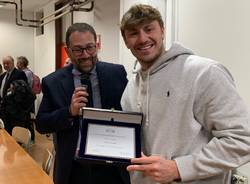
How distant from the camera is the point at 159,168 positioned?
108 cm

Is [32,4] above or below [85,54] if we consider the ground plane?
above

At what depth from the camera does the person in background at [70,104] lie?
5.51 ft

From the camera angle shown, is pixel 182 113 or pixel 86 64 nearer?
pixel 182 113

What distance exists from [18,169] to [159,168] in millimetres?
1431

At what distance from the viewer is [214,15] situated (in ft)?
8.41

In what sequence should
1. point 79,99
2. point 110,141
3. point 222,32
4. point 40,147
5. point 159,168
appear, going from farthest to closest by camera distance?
point 40,147, point 222,32, point 79,99, point 110,141, point 159,168

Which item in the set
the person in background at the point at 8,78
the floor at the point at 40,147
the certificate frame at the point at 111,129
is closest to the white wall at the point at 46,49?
the person in background at the point at 8,78

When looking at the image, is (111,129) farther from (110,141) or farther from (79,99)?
(79,99)

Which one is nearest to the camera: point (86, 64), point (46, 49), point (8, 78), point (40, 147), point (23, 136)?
point (86, 64)

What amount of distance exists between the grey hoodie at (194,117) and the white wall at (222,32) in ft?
3.91

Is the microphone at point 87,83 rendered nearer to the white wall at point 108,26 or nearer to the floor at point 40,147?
the white wall at point 108,26

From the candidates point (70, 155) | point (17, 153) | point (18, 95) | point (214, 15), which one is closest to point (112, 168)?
point (70, 155)

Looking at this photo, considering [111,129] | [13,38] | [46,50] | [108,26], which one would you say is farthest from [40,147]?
[111,129]

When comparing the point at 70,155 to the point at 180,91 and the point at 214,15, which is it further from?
the point at 214,15
